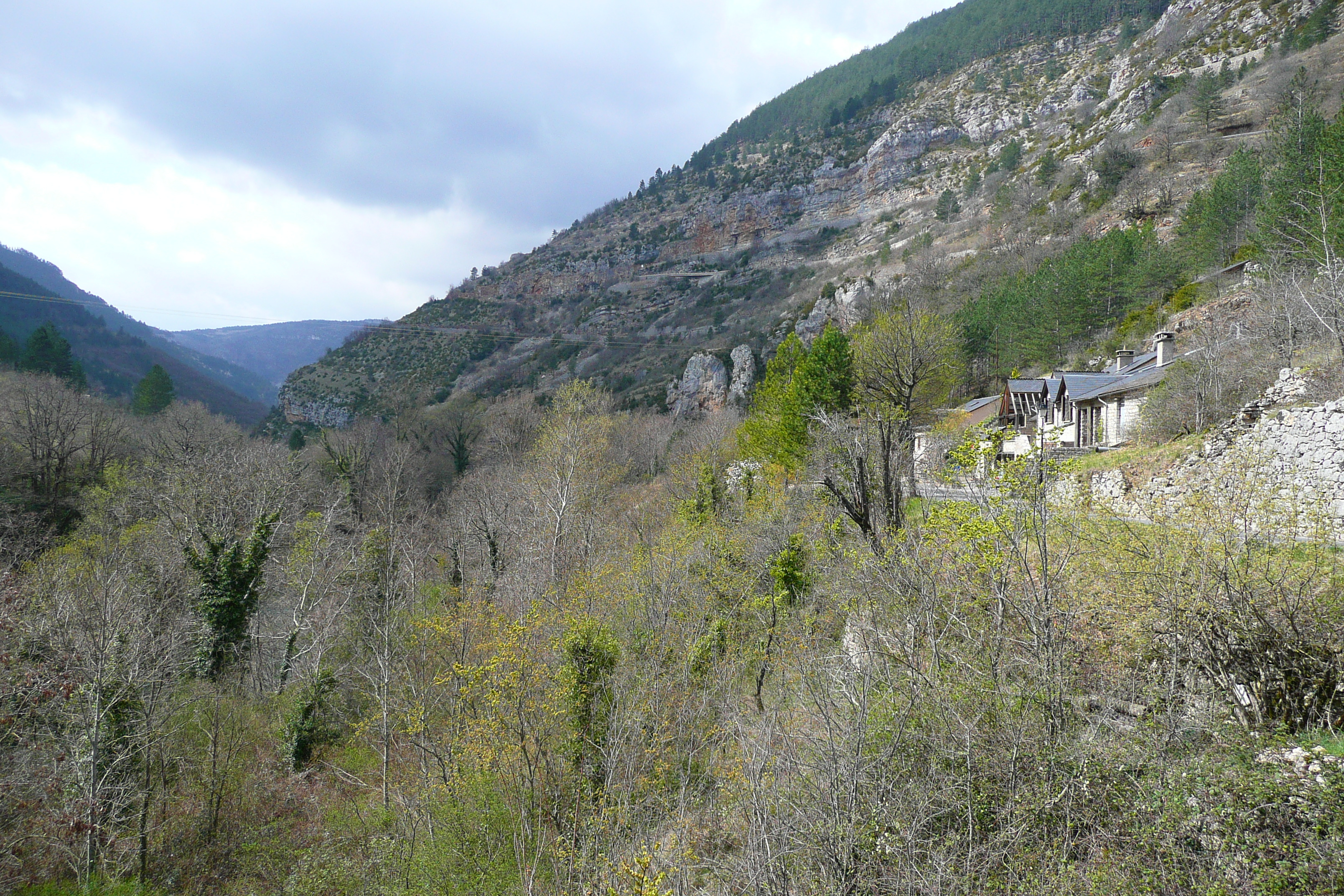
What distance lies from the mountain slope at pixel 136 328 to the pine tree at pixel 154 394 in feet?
259

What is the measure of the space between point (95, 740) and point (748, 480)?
72.5ft

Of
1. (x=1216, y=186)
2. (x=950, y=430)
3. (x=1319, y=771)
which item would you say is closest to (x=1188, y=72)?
(x=1216, y=186)

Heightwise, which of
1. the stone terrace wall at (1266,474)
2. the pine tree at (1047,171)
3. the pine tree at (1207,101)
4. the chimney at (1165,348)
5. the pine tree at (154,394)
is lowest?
the stone terrace wall at (1266,474)

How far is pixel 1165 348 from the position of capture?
25.2 metres

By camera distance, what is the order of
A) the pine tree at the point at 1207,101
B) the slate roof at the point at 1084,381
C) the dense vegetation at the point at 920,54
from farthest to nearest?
1. the dense vegetation at the point at 920,54
2. the pine tree at the point at 1207,101
3. the slate roof at the point at 1084,381

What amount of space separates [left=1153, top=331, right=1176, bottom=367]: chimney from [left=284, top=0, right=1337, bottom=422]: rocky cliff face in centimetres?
2459

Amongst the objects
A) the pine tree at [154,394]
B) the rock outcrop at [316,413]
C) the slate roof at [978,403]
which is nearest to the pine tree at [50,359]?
the pine tree at [154,394]

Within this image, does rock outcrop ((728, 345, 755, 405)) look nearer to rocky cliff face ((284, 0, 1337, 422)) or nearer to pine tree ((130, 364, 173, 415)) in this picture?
rocky cliff face ((284, 0, 1337, 422))

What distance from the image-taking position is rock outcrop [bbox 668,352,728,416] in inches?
2036

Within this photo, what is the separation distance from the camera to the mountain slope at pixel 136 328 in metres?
132

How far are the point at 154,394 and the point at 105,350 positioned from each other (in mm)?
55986

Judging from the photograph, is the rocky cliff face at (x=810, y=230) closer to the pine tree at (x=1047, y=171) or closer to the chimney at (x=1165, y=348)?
the pine tree at (x=1047, y=171)

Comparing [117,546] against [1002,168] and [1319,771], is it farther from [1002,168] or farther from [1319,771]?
[1002,168]

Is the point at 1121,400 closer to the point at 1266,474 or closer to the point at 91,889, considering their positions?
the point at 1266,474
